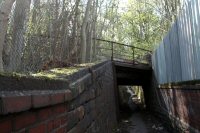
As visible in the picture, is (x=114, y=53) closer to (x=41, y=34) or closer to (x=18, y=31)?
(x=41, y=34)

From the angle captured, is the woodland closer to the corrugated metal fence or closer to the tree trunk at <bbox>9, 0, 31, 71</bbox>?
the tree trunk at <bbox>9, 0, 31, 71</bbox>

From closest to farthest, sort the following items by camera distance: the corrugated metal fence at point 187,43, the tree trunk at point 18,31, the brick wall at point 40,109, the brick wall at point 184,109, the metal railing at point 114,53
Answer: the brick wall at point 40,109, the tree trunk at point 18,31, the corrugated metal fence at point 187,43, the brick wall at point 184,109, the metal railing at point 114,53

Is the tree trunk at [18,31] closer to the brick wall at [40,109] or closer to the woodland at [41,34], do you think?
the woodland at [41,34]

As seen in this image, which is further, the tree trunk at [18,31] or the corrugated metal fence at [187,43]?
the corrugated metal fence at [187,43]

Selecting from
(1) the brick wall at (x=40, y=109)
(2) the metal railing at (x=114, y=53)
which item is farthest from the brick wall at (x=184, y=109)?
(2) the metal railing at (x=114, y=53)

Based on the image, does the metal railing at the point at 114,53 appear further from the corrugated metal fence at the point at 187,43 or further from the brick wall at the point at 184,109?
the corrugated metal fence at the point at 187,43

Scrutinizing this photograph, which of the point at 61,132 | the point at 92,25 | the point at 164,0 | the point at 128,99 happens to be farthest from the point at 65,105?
the point at 164,0

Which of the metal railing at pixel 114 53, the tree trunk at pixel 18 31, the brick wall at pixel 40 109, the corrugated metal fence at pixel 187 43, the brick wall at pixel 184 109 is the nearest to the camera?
the brick wall at pixel 40 109

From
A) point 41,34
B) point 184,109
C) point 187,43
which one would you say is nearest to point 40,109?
point 41,34

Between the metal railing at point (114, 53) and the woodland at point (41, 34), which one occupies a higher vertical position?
the metal railing at point (114, 53)

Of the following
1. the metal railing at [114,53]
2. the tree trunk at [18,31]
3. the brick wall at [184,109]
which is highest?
the metal railing at [114,53]

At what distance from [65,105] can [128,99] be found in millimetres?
26485

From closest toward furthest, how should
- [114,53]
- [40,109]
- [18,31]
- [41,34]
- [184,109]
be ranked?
[40,109], [18,31], [41,34], [184,109], [114,53]

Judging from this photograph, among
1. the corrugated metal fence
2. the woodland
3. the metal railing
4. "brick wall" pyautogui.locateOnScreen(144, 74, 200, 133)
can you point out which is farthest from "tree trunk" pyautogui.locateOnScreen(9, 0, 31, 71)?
the metal railing
